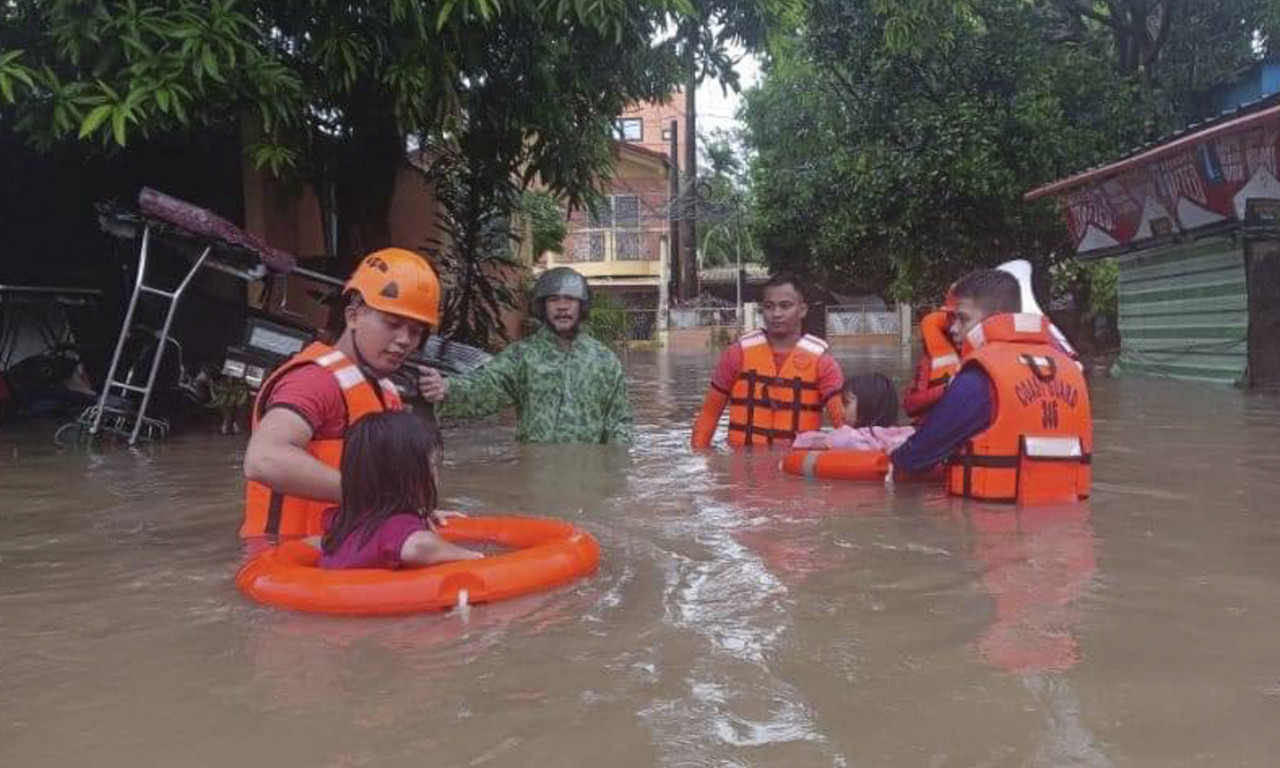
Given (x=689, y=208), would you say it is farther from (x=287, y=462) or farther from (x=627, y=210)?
(x=287, y=462)

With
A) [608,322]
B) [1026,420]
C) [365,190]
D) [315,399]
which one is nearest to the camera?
[315,399]

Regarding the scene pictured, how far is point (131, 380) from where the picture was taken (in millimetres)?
8750

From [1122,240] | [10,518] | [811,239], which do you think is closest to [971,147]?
[1122,240]

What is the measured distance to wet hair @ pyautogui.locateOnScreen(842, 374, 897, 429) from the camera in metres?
6.34

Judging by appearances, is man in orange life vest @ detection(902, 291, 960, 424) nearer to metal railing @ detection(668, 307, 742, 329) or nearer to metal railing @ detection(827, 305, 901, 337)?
metal railing @ detection(668, 307, 742, 329)

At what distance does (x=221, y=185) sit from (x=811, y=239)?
9.98m

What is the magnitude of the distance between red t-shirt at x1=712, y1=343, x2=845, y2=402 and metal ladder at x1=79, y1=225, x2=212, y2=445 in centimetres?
373

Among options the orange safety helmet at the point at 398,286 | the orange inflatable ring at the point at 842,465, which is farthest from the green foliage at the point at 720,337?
the orange safety helmet at the point at 398,286

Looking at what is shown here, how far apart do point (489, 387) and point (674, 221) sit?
29.6 metres

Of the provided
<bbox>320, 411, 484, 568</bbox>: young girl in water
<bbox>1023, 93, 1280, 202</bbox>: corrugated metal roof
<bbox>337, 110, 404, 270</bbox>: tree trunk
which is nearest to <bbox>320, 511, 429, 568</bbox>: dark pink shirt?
<bbox>320, 411, 484, 568</bbox>: young girl in water

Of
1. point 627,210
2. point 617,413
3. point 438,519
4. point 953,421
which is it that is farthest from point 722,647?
point 627,210

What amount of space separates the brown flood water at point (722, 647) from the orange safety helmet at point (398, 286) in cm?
103

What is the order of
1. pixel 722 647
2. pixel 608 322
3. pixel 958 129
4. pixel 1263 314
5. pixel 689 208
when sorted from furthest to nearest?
pixel 689 208 < pixel 608 322 < pixel 958 129 < pixel 1263 314 < pixel 722 647

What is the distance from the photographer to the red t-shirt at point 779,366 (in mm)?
6379
